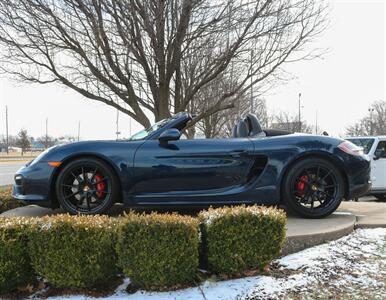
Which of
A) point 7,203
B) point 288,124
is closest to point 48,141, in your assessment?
point 288,124

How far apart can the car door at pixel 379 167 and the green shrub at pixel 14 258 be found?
30.0 ft

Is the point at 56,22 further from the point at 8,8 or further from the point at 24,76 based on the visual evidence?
the point at 24,76

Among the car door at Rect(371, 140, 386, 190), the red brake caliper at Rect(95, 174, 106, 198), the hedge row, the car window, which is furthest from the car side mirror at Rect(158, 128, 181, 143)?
the car window

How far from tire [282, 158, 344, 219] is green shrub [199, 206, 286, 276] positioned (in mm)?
1233

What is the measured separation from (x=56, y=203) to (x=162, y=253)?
6.19 ft

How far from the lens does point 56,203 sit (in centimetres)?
453

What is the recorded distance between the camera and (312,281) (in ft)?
10.5

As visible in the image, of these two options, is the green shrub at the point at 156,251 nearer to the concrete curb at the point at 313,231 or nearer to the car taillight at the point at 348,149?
the concrete curb at the point at 313,231

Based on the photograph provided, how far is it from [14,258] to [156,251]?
1.13 metres

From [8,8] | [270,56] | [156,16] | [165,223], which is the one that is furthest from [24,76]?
[165,223]

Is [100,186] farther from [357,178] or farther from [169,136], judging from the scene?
[357,178]

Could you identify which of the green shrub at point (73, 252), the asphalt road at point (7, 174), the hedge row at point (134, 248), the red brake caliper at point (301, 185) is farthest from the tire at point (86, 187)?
the asphalt road at point (7, 174)

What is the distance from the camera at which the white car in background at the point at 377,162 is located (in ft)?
34.3

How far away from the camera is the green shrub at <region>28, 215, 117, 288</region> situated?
125 inches
